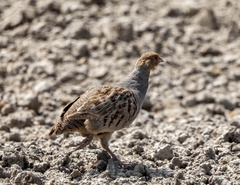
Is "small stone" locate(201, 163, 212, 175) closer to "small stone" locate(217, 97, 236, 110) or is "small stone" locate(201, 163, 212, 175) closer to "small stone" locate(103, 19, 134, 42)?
"small stone" locate(217, 97, 236, 110)

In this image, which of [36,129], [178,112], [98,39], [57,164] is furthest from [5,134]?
[98,39]

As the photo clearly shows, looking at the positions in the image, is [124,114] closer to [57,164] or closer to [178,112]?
[57,164]

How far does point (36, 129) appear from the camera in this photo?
303 inches

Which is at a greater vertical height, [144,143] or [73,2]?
[73,2]

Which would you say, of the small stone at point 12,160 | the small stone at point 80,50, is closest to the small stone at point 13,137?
the small stone at point 12,160

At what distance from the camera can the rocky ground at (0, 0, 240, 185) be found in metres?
5.78

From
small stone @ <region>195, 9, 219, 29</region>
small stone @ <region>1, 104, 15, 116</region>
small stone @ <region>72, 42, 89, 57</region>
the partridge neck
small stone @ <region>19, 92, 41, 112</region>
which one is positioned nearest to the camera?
the partridge neck

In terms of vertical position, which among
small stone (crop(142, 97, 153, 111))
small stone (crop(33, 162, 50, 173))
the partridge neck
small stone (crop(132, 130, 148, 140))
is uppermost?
the partridge neck

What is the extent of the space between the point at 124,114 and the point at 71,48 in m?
4.66

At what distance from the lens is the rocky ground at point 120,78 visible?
5777 millimetres

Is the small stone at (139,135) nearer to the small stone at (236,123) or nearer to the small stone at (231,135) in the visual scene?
the small stone at (231,135)

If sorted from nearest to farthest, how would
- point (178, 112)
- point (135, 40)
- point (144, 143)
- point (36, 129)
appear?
point (144, 143) < point (36, 129) < point (178, 112) < point (135, 40)

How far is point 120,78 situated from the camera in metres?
9.68

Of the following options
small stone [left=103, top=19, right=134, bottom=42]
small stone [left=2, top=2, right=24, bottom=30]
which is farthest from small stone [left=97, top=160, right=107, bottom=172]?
small stone [left=2, top=2, right=24, bottom=30]
